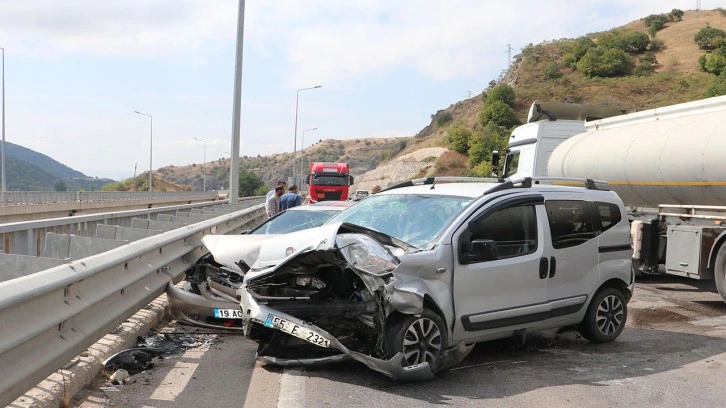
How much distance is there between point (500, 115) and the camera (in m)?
84.8

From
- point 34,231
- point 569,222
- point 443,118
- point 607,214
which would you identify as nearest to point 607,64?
point 443,118

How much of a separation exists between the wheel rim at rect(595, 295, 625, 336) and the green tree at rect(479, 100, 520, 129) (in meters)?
76.8

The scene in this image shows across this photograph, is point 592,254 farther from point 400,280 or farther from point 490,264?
point 400,280

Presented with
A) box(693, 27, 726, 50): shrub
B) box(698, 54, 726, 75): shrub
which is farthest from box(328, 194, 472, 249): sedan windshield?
box(693, 27, 726, 50): shrub

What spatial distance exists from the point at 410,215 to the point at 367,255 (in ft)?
3.92

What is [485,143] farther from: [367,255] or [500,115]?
[367,255]

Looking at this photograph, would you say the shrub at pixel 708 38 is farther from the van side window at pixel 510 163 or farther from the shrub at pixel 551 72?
the van side window at pixel 510 163

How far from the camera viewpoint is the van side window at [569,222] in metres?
7.65

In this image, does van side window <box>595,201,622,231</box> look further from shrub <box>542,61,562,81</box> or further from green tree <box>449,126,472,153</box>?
shrub <box>542,61,562,81</box>

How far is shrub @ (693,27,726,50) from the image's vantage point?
296 feet

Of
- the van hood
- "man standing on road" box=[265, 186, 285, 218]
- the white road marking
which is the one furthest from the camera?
"man standing on road" box=[265, 186, 285, 218]

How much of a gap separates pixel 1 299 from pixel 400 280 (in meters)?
3.09

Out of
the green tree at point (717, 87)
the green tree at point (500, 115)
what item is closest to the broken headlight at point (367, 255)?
the green tree at point (717, 87)

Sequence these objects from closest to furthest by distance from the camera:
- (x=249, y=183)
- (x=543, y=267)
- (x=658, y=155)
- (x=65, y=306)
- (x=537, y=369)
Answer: (x=65, y=306), (x=537, y=369), (x=543, y=267), (x=658, y=155), (x=249, y=183)
